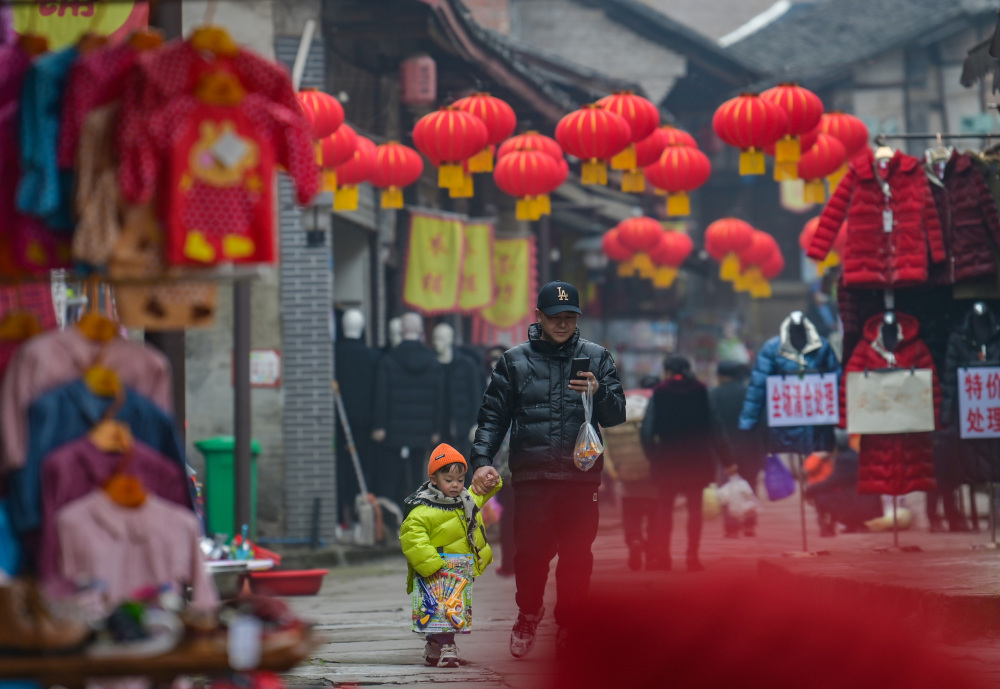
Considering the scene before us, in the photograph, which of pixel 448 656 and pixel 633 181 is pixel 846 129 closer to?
pixel 633 181

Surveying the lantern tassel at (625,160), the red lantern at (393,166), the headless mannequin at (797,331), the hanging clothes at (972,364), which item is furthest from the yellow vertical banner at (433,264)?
the hanging clothes at (972,364)

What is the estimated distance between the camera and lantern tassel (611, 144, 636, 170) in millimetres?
14922

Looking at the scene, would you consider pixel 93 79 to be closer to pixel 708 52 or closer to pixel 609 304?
pixel 609 304

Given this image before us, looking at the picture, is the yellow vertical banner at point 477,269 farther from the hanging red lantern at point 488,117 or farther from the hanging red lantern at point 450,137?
the hanging red lantern at point 450,137

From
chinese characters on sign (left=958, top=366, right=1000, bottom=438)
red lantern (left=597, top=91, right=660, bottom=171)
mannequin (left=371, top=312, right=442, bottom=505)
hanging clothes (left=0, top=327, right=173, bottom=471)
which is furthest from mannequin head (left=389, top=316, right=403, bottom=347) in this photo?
hanging clothes (left=0, top=327, right=173, bottom=471)

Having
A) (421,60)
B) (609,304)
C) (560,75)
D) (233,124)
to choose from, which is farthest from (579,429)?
(609,304)

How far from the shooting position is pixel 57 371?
14.8 feet

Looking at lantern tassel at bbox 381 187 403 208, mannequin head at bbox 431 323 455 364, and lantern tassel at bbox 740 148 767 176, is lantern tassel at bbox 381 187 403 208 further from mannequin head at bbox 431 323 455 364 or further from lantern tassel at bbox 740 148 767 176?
lantern tassel at bbox 740 148 767 176

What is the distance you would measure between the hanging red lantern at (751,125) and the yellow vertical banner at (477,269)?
5612 millimetres

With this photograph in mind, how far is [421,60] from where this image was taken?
18.0 metres

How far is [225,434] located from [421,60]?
5.12 metres

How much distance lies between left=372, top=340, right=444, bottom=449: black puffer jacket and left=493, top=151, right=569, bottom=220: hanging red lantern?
1947 mm

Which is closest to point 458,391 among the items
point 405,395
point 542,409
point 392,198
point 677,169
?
point 405,395

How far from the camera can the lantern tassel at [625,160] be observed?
14922 mm
